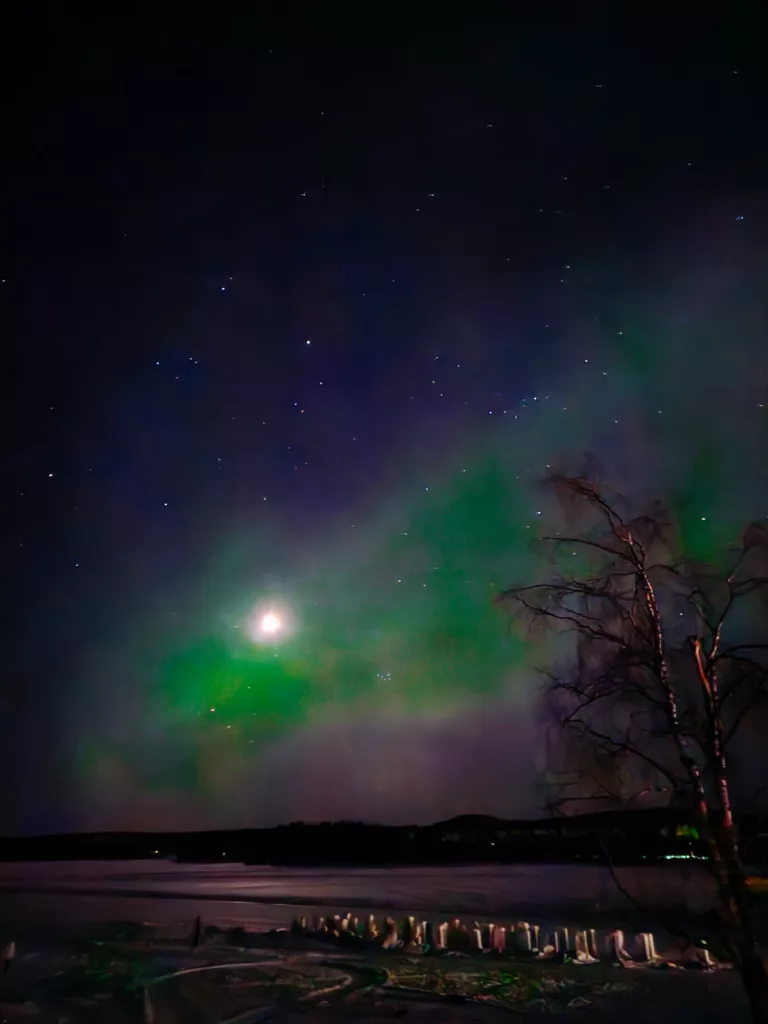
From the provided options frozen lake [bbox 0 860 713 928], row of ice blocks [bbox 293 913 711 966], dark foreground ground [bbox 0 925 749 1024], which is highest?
frozen lake [bbox 0 860 713 928]

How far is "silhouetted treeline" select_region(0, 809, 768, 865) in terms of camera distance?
290 centimetres

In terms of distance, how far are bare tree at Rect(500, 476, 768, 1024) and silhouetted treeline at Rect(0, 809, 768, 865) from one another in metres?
0.12

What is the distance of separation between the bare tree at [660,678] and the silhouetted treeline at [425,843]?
0.38 feet

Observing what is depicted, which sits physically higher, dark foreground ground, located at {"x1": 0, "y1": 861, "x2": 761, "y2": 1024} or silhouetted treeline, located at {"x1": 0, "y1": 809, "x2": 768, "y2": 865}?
silhouetted treeline, located at {"x1": 0, "y1": 809, "x2": 768, "y2": 865}

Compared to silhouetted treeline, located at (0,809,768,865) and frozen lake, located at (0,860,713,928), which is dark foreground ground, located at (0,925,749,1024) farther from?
silhouetted treeline, located at (0,809,768,865)

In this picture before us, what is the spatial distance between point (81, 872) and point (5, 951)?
52 cm

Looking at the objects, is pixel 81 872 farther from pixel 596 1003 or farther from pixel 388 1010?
pixel 596 1003

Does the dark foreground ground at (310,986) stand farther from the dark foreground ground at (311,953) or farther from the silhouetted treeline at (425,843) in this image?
the silhouetted treeline at (425,843)

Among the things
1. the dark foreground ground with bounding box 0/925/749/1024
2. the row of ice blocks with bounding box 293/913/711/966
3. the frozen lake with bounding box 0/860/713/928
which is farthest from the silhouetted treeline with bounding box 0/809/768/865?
the dark foreground ground with bounding box 0/925/749/1024

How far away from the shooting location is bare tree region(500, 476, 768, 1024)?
2746 mm

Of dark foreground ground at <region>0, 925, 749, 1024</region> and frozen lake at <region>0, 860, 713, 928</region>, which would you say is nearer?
dark foreground ground at <region>0, 925, 749, 1024</region>

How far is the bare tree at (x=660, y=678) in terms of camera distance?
9.01ft

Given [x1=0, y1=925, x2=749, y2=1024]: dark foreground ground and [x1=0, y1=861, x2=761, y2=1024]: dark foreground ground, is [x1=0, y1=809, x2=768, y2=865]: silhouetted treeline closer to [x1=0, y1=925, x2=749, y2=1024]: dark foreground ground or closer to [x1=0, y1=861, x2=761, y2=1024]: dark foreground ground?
[x1=0, y1=861, x2=761, y2=1024]: dark foreground ground

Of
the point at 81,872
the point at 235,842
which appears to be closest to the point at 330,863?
the point at 235,842
